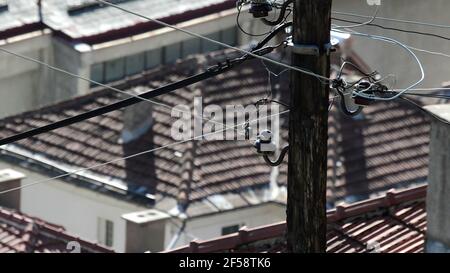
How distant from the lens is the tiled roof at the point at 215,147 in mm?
29312

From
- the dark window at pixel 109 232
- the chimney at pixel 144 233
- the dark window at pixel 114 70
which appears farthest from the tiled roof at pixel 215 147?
the chimney at pixel 144 233

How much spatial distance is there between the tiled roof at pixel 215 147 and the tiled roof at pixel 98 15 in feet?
7.25

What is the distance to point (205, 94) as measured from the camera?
31172mm

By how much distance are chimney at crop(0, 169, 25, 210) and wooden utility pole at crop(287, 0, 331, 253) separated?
14.1 metres

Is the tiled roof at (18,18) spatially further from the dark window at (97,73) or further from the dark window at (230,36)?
the dark window at (230,36)

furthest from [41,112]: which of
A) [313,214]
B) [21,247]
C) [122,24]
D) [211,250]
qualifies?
[313,214]

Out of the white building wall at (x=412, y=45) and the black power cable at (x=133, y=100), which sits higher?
the black power cable at (x=133, y=100)

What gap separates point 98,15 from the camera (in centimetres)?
3475

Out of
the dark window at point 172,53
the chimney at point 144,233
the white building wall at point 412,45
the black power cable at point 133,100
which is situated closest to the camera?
the black power cable at point 133,100

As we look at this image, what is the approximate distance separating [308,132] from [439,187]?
6033mm

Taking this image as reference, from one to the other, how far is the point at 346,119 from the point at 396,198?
9730 millimetres

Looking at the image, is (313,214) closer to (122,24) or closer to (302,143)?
(302,143)

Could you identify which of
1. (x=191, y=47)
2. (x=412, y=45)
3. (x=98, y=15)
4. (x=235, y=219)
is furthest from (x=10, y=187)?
(x=412, y=45)

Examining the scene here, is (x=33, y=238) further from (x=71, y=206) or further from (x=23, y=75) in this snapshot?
(x=23, y=75)
